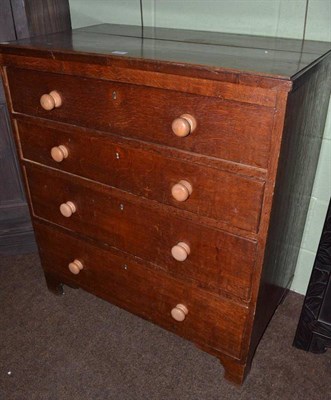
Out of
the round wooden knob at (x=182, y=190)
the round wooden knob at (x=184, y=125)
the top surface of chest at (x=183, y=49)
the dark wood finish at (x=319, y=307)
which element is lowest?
the dark wood finish at (x=319, y=307)

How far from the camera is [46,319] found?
5.09 feet

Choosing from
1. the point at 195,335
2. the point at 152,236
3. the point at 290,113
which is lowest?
the point at 195,335

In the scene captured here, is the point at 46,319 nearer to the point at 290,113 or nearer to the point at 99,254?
the point at 99,254

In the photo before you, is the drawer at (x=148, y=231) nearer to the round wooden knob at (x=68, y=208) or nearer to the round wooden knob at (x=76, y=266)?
the round wooden knob at (x=68, y=208)

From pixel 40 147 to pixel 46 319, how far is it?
696 millimetres

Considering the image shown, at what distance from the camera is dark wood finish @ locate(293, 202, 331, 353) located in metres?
1.21

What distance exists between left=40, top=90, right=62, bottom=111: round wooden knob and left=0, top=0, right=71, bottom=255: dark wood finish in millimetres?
552

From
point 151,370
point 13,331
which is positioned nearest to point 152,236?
point 151,370

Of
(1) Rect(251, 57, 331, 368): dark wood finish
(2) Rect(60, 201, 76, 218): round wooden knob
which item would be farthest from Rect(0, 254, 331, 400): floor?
(2) Rect(60, 201, 76, 218): round wooden knob

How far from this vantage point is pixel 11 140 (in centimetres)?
167

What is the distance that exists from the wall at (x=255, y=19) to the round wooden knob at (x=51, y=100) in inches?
21.4

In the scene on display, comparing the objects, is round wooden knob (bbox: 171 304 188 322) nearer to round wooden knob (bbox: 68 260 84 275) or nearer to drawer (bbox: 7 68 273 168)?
round wooden knob (bbox: 68 260 84 275)

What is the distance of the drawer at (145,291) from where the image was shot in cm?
117

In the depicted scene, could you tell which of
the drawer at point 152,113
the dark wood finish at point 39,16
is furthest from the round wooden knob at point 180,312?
the dark wood finish at point 39,16
